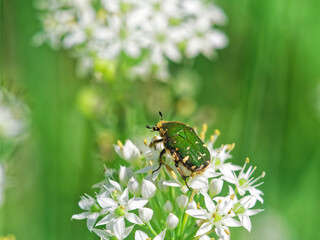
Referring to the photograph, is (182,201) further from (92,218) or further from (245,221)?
(92,218)

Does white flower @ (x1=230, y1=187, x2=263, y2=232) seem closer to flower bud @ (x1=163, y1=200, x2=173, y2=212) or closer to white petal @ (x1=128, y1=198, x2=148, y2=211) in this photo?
flower bud @ (x1=163, y1=200, x2=173, y2=212)

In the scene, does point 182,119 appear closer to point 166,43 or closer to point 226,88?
point 166,43

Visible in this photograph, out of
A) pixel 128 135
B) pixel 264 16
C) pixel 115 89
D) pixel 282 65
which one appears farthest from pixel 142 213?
pixel 282 65

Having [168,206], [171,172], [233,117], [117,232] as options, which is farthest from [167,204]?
[233,117]

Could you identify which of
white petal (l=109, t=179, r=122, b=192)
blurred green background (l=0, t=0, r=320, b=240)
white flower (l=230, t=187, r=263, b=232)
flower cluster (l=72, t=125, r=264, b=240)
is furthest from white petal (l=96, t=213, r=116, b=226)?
blurred green background (l=0, t=0, r=320, b=240)

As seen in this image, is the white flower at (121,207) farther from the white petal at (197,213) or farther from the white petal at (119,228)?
the white petal at (197,213)
